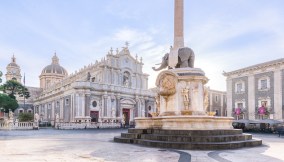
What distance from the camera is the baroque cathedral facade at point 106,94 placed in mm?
Answer: 50656

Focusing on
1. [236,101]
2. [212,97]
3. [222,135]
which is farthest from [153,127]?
[212,97]

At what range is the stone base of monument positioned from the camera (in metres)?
12.8

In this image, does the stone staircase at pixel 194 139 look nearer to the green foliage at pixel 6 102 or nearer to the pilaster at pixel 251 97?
the pilaster at pixel 251 97

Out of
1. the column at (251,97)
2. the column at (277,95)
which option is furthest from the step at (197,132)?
the column at (251,97)

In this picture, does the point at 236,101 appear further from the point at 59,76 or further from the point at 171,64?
the point at 59,76

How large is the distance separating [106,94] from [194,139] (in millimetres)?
42095

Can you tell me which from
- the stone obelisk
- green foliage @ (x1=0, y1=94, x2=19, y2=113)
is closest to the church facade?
green foliage @ (x1=0, y1=94, x2=19, y2=113)

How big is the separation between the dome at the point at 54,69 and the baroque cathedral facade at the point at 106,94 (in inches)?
929

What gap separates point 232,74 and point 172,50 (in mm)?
33222

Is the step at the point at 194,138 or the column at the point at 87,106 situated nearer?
the step at the point at 194,138

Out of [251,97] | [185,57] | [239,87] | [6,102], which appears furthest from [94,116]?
[185,57]

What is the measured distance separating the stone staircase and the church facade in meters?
36.8

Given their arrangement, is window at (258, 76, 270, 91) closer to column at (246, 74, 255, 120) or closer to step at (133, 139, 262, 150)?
column at (246, 74, 255, 120)

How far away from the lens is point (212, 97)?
221 ft
